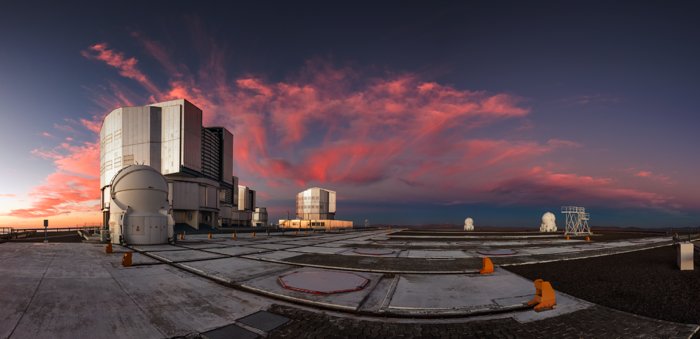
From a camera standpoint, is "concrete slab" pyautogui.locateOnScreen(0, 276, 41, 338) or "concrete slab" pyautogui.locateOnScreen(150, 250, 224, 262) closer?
"concrete slab" pyautogui.locateOnScreen(0, 276, 41, 338)

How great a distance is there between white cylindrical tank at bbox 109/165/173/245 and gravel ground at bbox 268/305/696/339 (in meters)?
23.7

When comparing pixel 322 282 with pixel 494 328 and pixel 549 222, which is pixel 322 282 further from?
pixel 549 222

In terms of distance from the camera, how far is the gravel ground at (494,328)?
5863 millimetres

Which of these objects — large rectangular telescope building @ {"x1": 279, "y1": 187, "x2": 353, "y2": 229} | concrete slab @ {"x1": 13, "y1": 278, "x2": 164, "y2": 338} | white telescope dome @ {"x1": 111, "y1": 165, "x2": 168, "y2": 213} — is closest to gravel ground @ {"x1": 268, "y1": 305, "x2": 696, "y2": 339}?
concrete slab @ {"x1": 13, "y1": 278, "x2": 164, "y2": 338}

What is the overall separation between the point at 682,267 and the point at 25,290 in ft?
83.9

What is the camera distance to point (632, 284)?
10211 mm

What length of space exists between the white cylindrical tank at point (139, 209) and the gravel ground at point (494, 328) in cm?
2367

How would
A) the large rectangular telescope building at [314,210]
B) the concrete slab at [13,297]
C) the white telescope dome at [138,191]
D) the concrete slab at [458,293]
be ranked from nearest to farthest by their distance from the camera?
1. the concrete slab at [13,297]
2. the concrete slab at [458,293]
3. the white telescope dome at [138,191]
4. the large rectangular telescope building at [314,210]

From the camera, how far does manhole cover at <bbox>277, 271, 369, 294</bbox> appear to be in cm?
909

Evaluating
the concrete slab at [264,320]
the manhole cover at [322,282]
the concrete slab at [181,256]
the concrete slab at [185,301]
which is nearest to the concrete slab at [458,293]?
the manhole cover at [322,282]

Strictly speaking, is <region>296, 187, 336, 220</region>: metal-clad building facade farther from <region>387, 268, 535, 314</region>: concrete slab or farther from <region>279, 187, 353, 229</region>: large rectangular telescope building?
<region>387, 268, 535, 314</region>: concrete slab

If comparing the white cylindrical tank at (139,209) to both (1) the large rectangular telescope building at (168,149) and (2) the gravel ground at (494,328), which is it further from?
(1) the large rectangular telescope building at (168,149)

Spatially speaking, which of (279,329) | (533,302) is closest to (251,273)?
(279,329)

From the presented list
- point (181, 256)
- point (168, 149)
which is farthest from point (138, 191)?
point (168, 149)
